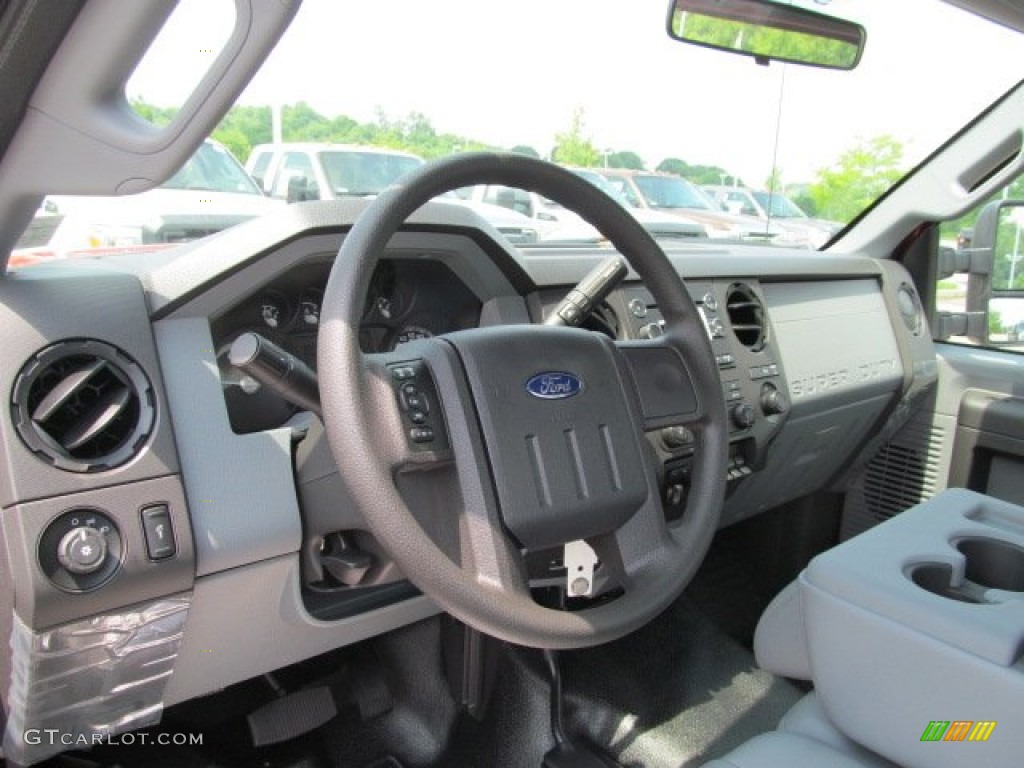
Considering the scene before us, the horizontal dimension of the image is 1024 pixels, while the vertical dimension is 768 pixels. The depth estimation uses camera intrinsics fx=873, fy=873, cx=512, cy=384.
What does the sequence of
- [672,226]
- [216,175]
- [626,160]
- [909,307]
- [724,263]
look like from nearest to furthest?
[216,175] → [724,263] → [672,226] → [626,160] → [909,307]

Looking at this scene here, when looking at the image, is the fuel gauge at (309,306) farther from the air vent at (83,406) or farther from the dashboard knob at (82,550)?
the dashboard knob at (82,550)

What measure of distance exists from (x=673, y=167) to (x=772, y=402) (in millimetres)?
1139

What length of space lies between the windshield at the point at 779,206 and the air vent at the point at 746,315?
2.08 ft

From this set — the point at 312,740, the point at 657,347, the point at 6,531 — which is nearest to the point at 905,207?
the point at 657,347

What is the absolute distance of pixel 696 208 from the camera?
310cm

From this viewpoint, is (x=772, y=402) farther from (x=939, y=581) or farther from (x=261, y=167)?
(x=261, y=167)

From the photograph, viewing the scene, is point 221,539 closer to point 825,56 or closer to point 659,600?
point 659,600

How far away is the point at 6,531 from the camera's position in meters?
1.36

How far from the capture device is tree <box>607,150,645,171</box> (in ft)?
9.32

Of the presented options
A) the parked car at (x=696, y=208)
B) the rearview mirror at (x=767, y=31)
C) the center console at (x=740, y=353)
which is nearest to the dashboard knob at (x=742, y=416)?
the center console at (x=740, y=353)

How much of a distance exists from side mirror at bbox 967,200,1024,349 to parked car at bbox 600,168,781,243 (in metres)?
0.71

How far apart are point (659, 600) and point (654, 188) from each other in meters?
1.92

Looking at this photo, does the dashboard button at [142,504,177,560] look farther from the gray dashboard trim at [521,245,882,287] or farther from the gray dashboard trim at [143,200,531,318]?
the gray dashboard trim at [521,245,882,287]

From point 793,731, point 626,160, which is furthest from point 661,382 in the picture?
point 626,160
